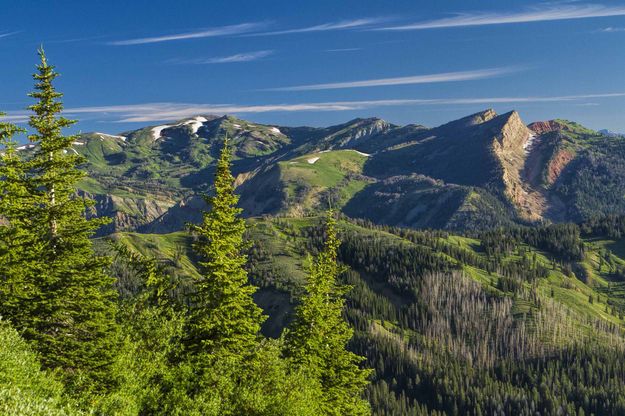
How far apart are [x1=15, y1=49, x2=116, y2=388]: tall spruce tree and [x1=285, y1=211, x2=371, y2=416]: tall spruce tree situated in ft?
68.5

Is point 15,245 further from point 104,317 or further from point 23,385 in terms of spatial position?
point 23,385

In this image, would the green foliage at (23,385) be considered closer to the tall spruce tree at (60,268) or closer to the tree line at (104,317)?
the tree line at (104,317)

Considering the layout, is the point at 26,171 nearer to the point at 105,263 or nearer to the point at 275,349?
the point at 105,263

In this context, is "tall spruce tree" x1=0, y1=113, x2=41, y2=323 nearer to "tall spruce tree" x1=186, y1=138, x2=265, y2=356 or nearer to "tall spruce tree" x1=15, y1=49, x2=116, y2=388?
"tall spruce tree" x1=15, y1=49, x2=116, y2=388

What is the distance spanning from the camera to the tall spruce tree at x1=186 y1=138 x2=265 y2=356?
1768 inches

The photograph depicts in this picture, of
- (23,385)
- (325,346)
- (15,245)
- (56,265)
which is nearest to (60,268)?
Result: (56,265)

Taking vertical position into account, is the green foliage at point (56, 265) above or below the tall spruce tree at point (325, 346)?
above

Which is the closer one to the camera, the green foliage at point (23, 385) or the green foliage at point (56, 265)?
the green foliage at point (23, 385)

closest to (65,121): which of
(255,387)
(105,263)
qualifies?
(105,263)

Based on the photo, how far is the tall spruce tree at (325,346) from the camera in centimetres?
5559

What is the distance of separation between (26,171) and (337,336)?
3515 centimetres

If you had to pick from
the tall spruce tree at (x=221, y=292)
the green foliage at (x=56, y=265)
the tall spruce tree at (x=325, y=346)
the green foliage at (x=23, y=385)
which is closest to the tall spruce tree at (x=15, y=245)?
the green foliage at (x=56, y=265)

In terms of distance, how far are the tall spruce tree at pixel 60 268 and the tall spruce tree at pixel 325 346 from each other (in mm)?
20866

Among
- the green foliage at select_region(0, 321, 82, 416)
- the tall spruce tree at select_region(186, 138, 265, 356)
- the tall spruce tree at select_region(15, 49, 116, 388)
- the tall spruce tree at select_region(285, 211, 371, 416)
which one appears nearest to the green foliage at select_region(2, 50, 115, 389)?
the tall spruce tree at select_region(15, 49, 116, 388)
